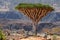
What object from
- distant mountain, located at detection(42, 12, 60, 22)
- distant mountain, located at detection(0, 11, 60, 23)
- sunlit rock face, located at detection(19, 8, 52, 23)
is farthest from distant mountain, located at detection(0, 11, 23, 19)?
sunlit rock face, located at detection(19, 8, 52, 23)

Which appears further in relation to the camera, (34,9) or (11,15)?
(11,15)

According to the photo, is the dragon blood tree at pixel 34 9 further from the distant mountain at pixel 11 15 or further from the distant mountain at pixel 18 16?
the distant mountain at pixel 11 15

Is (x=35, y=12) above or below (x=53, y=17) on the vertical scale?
above

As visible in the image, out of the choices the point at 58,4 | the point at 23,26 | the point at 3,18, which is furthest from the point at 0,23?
the point at 58,4

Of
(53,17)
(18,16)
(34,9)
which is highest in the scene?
(34,9)

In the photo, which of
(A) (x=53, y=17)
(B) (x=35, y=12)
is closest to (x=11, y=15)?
(A) (x=53, y=17)

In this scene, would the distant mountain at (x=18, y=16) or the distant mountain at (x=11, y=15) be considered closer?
the distant mountain at (x=18, y=16)

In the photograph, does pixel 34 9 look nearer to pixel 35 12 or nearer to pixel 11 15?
pixel 35 12

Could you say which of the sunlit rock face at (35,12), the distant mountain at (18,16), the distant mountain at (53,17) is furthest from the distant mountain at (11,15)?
the sunlit rock face at (35,12)

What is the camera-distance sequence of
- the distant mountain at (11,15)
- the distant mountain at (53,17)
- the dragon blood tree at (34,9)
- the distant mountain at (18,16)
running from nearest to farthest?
the dragon blood tree at (34,9)
the distant mountain at (53,17)
the distant mountain at (18,16)
the distant mountain at (11,15)

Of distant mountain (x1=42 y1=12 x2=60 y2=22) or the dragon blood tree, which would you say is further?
distant mountain (x1=42 y1=12 x2=60 y2=22)

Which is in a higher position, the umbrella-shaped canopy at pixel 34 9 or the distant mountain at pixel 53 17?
the umbrella-shaped canopy at pixel 34 9

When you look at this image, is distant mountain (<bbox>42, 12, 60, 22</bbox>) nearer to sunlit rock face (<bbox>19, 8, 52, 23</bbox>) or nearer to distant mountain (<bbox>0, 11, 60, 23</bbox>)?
distant mountain (<bbox>0, 11, 60, 23</bbox>)
